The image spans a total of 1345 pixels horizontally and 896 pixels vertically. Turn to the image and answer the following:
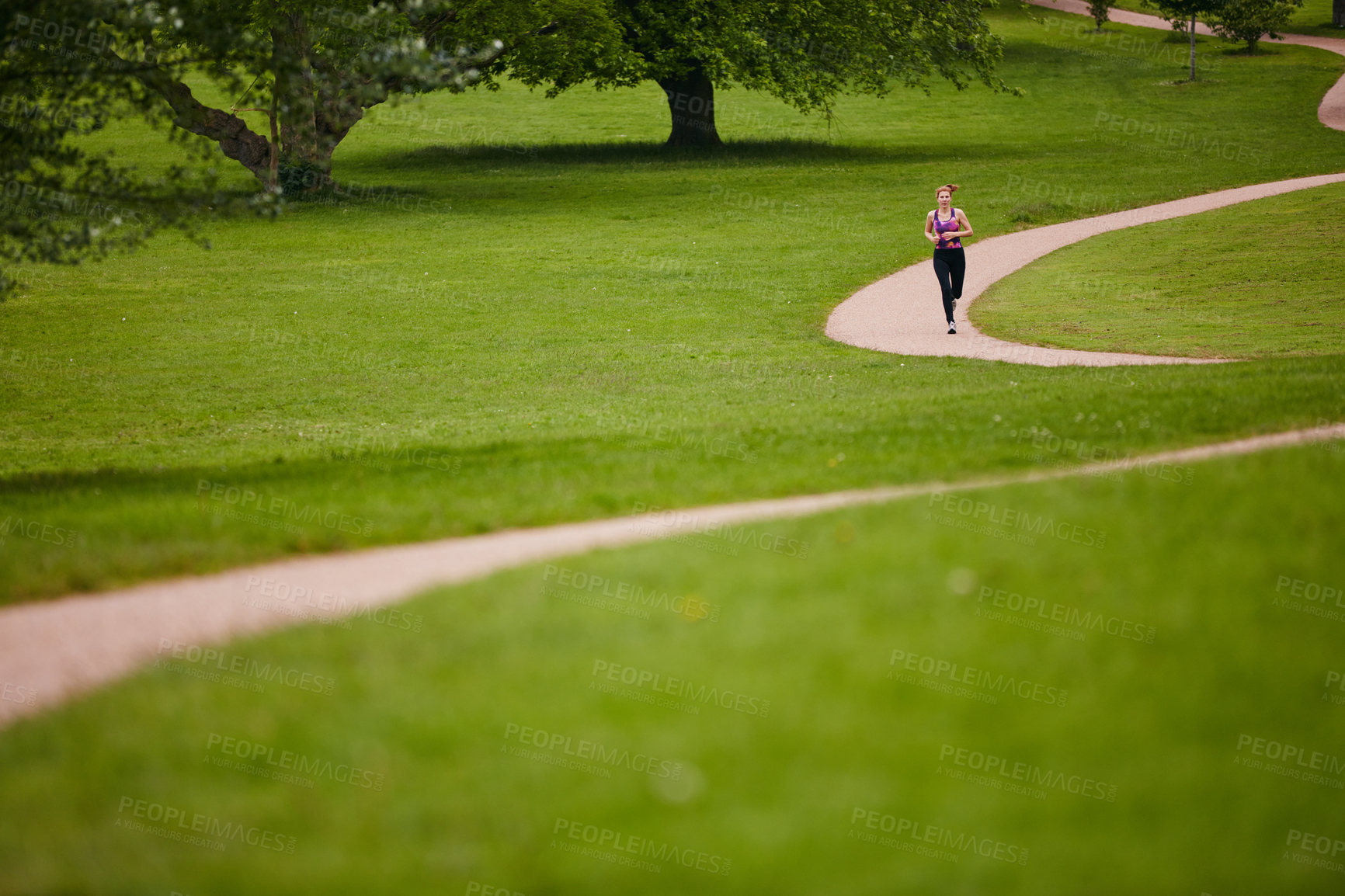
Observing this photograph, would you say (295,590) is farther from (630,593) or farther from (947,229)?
(947,229)

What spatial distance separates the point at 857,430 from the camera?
38.2ft

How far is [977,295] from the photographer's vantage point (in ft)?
76.5

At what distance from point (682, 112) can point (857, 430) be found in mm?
34960

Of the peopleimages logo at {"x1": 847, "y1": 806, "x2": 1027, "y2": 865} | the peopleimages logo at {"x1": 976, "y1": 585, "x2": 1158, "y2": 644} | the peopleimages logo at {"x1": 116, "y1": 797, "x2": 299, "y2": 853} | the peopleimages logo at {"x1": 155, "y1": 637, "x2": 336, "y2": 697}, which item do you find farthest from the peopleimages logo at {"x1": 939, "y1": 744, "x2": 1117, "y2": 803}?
the peopleimages logo at {"x1": 155, "y1": 637, "x2": 336, "y2": 697}

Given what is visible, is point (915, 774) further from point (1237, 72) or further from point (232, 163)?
point (1237, 72)

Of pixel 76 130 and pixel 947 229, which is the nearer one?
pixel 76 130

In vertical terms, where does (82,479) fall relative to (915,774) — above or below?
below

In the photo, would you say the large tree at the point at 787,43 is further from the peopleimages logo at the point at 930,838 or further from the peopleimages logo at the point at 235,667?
the peopleimages logo at the point at 930,838

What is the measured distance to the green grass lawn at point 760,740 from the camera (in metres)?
4.19

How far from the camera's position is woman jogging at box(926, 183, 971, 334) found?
18.8 meters

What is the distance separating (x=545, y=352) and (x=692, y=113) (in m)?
26.8

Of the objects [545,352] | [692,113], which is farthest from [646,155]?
Result: [545,352]

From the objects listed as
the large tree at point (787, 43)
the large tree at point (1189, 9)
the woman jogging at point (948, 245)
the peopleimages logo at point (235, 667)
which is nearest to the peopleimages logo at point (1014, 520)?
the peopleimages logo at point (235, 667)

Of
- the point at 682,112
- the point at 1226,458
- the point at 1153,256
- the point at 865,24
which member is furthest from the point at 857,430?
the point at 682,112
